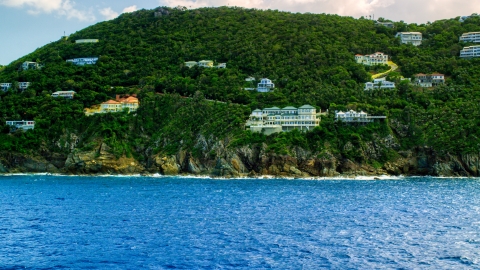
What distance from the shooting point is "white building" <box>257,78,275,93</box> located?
368 ft

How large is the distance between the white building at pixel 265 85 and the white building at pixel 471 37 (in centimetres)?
5499

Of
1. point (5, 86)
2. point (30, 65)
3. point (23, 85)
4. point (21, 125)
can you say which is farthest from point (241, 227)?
point (30, 65)

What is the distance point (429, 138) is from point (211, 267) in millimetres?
63557

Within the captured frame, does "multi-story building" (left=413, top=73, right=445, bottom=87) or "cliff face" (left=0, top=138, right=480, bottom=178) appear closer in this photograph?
"cliff face" (left=0, top=138, right=480, bottom=178)

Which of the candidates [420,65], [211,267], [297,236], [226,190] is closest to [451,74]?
[420,65]

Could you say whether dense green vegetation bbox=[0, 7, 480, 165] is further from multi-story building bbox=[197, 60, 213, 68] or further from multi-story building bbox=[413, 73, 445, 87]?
multi-story building bbox=[197, 60, 213, 68]

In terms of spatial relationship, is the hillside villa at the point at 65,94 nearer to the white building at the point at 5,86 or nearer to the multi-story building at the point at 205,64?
the white building at the point at 5,86

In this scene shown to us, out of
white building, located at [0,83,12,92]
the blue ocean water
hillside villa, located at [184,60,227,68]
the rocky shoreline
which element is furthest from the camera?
hillside villa, located at [184,60,227,68]

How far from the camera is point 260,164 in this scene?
84.7 m

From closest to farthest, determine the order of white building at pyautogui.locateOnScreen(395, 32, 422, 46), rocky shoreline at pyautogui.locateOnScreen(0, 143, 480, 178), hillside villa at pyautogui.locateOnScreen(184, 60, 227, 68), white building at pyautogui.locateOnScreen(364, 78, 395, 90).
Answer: rocky shoreline at pyautogui.locateOnScreen(0, 143, 480, 178), white building at pyautogui.locateOnScreen(364, 78, 395, 90), hillside villa at pyautogui.locateOnScreen(184, 60, 227, 68), white building at pyautogui.locateOnScreen(395, 32, 422, 46)

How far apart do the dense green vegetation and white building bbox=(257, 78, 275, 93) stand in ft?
8.32

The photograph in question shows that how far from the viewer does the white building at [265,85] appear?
112250 mm

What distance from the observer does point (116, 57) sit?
5404 inches

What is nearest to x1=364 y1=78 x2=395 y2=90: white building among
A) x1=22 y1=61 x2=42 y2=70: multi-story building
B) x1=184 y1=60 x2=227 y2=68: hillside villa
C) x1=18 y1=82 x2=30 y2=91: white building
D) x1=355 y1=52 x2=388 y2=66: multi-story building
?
x1=355 y1=52 x2=388 y2=66: multi-story building
